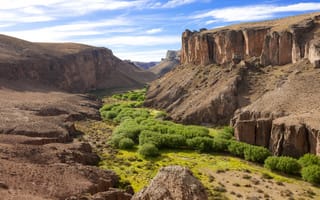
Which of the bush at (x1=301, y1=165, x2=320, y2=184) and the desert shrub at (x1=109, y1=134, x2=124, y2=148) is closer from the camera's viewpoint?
the bush at (x1=301, y1=165, x2=320, y2=184)

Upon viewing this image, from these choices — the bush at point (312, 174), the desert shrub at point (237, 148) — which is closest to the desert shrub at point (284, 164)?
the bush at point (312, 174)

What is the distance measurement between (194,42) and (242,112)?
54267 mm

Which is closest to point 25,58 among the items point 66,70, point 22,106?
point 66,70

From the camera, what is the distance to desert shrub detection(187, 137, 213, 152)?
5553 centimetres

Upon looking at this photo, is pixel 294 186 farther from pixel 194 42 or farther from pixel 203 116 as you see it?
pixel 194 42

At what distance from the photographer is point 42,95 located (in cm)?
9988

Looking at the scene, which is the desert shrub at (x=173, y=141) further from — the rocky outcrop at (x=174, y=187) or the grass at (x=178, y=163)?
the rocky outcrop at (x=174, y=187)

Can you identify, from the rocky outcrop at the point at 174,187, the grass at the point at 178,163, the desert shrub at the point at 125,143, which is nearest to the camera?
the rocky outcrop at the point at 174,187

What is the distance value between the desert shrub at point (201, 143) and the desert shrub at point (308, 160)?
14.4 metres

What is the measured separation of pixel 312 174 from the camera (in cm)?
4216

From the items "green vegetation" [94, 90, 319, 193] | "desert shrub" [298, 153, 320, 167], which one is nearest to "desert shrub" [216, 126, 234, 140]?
"green vegetation" [94, 90, 319, 193]

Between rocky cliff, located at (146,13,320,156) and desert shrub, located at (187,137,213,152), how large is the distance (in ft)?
17.0

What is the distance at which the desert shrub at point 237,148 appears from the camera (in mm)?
52381

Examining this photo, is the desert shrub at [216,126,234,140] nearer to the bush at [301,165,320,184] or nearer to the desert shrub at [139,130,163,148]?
the desert shrub at [139,130,163,148]
